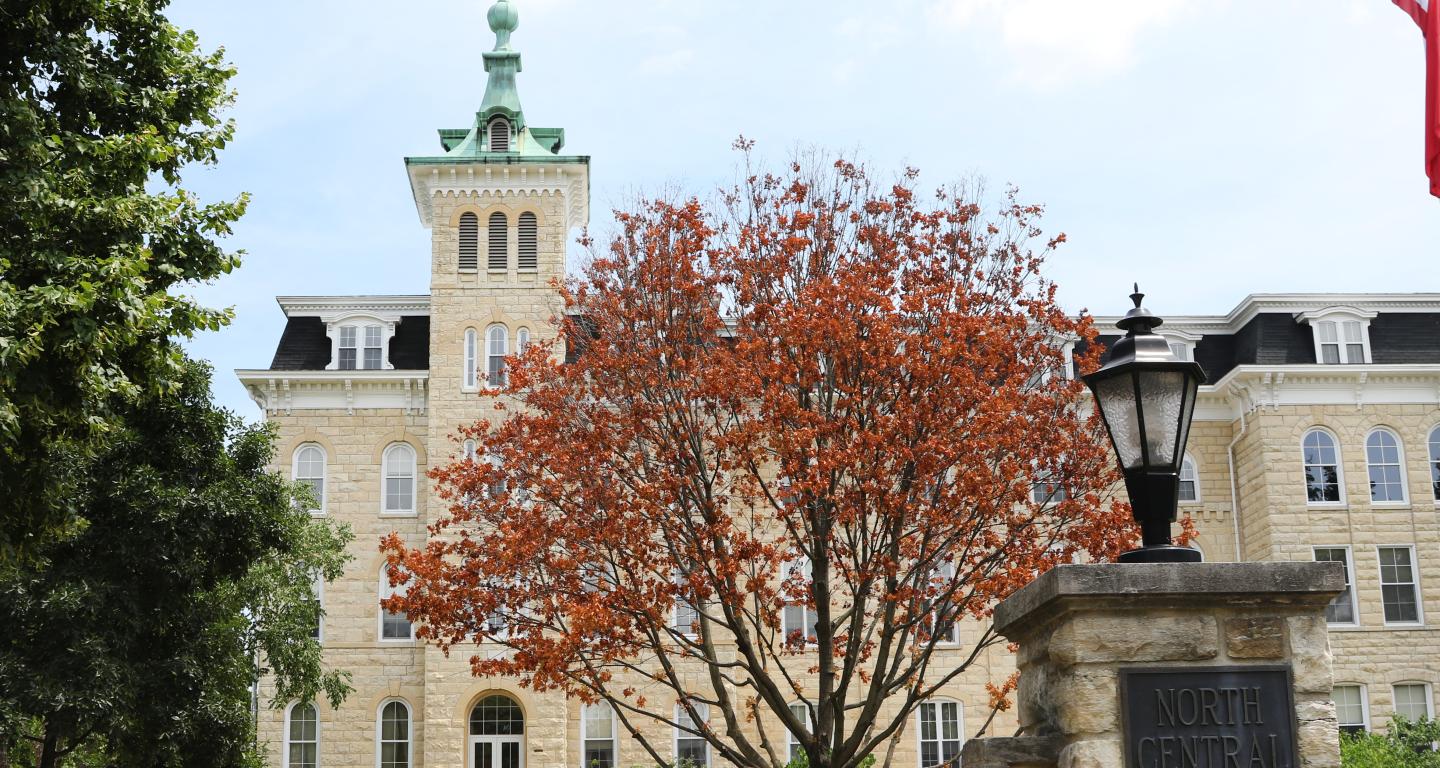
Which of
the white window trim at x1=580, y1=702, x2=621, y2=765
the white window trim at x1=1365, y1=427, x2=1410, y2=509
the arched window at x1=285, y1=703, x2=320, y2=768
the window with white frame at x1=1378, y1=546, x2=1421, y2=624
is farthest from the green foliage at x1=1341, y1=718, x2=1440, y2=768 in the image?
the arched window at x1=285, y1=703, x2=320, y2=768

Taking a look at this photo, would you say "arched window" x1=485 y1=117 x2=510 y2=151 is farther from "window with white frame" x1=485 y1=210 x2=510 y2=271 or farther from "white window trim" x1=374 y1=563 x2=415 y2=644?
"white window trim" x1=374 y1=563 x2=415 y2=644

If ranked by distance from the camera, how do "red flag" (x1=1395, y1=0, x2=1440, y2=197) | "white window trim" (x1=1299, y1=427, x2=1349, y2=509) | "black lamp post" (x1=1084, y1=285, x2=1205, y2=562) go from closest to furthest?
"black lamp post" (x1=1084, y1=285, x2=1205, y2=562) < "red flag" (x1=1395, y1=0, x2=1440, y2=197) < "white window trim" (x1=1299, y1=427, x2=1349, y2=509)

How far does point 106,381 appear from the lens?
1178cm

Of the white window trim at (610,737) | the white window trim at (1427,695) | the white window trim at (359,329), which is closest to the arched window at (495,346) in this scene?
the white window trim at (359,329)

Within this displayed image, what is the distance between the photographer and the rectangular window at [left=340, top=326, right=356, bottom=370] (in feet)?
126

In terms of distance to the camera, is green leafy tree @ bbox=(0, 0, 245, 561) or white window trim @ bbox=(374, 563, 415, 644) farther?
white window trim @ bbox=(374, 563, 415, 644)

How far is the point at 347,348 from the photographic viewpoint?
126 feet

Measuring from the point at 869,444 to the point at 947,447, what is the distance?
0.96 m

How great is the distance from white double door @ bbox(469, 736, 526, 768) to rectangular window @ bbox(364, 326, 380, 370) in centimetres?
1001

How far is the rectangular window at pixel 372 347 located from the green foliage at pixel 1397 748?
81.1 ft

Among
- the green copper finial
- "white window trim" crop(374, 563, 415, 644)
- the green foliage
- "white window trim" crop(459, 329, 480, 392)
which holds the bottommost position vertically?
the green foliage

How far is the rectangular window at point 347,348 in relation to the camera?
3828 cm

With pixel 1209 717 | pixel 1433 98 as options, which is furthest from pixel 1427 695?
pixel 1209 717

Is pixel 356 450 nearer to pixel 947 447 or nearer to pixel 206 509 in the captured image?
pixel 206 509
